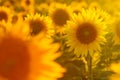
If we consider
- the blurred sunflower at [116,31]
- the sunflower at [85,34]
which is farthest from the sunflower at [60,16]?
the sunflower at [85,34]

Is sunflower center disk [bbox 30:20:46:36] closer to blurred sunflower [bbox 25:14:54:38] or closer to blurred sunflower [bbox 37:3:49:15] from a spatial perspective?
blurred sunflower [bbox 25:14:54:38]

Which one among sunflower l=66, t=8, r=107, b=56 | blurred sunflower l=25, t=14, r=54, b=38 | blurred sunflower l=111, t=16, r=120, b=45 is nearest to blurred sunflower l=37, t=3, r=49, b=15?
blurred sunflower l=25, t=14, r=54, b=38

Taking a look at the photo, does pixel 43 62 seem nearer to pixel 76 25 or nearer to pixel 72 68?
pixel 72 68

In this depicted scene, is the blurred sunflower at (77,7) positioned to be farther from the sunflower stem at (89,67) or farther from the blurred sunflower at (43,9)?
the sunflower stem at (89,67)

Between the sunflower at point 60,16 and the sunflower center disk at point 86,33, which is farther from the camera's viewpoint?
the sunflower at point 60,16

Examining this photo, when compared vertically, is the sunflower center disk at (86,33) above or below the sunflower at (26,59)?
above

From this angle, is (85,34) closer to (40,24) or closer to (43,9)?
(40,24)

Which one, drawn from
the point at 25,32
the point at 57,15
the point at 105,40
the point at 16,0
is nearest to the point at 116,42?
the point at 105,40
